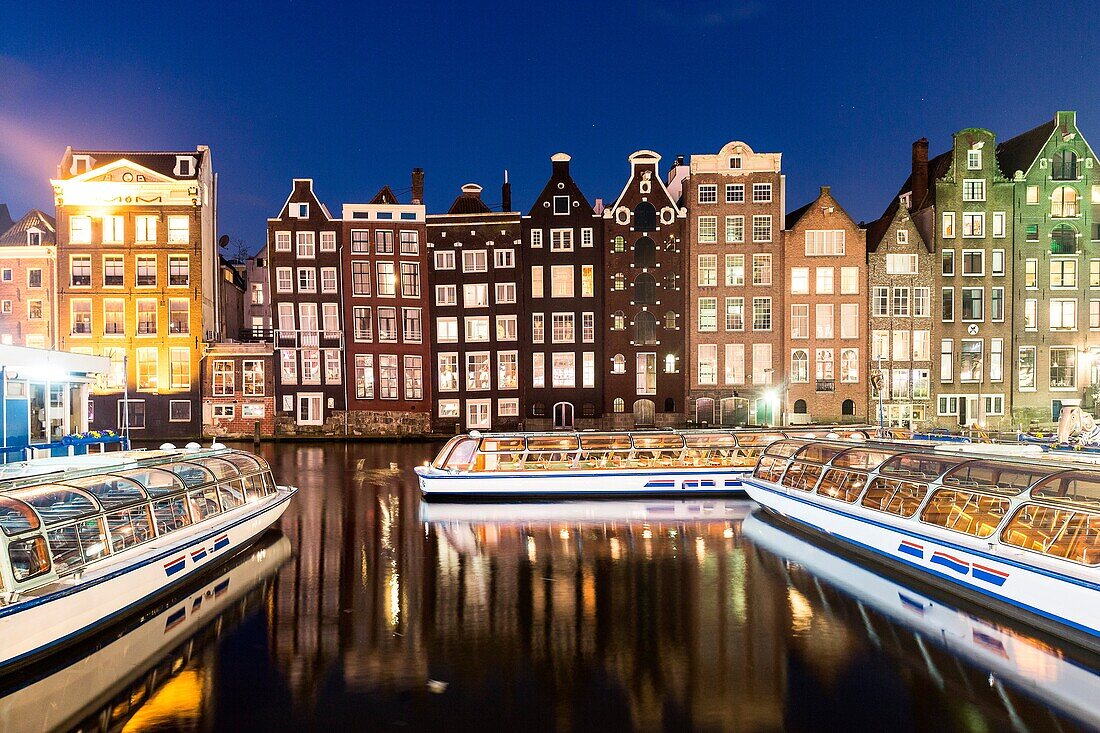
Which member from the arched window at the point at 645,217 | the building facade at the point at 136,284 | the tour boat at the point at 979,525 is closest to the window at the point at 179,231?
the building facade at the point at 136,284

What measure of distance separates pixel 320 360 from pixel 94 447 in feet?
50.8

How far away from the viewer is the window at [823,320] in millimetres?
43500

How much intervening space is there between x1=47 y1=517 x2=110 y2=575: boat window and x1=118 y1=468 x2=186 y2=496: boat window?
4.80 ft

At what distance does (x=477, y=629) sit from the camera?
10211 mm

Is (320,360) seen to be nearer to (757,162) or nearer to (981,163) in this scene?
(757,162)

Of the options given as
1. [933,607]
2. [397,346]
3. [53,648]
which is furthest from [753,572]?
[397,346]

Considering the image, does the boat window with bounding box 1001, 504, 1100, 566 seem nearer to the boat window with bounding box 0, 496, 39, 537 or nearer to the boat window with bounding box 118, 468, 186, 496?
the boat window with bounding box 0, 496, 39, 537

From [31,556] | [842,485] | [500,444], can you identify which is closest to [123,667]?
[31,556]

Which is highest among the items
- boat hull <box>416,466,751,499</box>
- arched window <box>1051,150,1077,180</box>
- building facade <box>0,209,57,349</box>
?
arched window <box>1051,150,1077,180</box>

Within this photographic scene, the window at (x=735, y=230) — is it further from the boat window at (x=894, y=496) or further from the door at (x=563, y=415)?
the boat window at (x=894, y=496)

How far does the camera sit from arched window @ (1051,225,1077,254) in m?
42.2

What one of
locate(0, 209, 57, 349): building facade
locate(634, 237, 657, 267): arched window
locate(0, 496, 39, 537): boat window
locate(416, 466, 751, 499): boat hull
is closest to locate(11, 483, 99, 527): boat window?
locate(0, 496, 39, 537): boat window

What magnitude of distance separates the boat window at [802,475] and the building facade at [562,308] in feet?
90.0

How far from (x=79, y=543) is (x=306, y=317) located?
3774 centimetres
